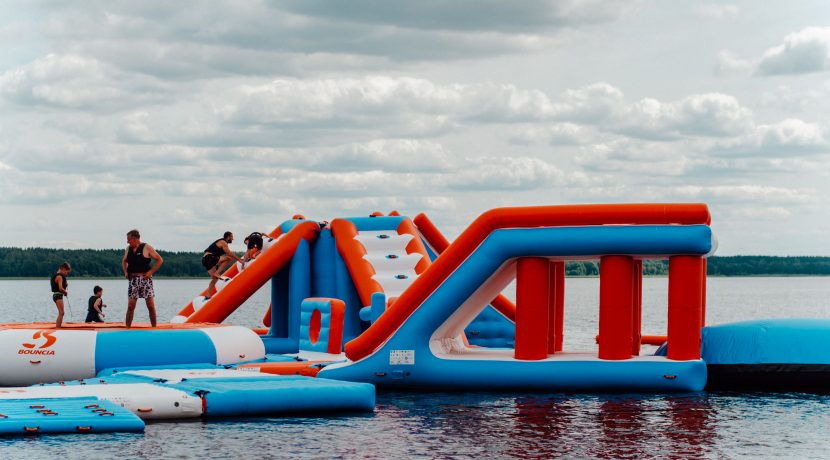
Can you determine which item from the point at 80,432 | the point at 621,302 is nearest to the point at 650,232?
the point at 621,302

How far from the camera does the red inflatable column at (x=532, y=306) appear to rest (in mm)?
14203

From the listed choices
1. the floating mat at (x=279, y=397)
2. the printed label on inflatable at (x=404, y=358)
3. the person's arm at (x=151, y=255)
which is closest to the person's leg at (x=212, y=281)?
the person's arm at (x=151, y=255)

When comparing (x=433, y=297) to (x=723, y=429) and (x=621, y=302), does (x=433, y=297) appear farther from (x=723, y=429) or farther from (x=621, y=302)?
(x=723, y=429)

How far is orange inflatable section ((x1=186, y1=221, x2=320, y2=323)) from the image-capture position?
20.1 m

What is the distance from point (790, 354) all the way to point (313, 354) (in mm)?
7307

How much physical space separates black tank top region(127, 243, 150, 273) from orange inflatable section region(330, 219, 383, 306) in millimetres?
3875

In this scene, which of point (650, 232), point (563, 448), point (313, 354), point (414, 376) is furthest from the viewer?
point (313, 354)

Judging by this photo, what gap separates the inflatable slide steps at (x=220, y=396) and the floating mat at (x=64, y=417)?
38 cm

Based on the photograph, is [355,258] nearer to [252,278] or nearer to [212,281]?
[252,278]

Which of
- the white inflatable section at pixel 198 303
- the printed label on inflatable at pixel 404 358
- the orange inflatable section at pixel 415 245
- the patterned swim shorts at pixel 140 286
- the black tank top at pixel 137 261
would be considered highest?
the orange inflatable section at pixel 415 245

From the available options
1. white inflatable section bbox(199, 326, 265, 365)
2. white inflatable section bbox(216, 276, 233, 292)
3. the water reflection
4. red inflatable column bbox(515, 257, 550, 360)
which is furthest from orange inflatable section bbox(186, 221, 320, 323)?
red inflatable column bbox(515, 257, 550, 360)

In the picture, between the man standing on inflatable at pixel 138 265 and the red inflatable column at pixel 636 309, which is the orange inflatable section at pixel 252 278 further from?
the red inflatable column at pixel 636 309

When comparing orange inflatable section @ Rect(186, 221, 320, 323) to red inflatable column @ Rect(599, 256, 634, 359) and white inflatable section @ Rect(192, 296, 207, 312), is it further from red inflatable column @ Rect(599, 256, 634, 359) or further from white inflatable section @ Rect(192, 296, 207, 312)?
red inflatable column @ Rect(599, 256, 634, 359)

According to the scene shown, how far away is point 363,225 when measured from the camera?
20812 mm
